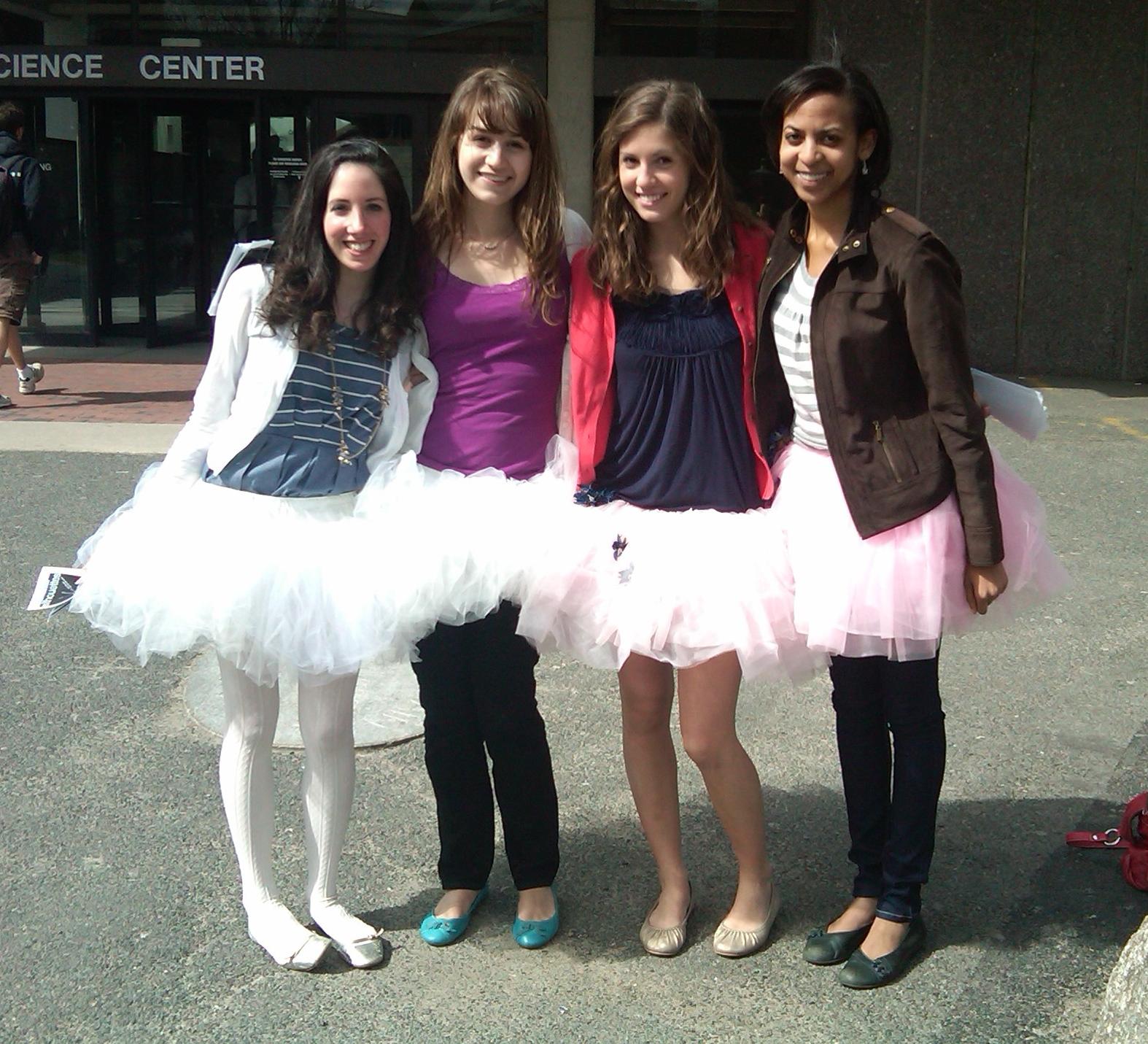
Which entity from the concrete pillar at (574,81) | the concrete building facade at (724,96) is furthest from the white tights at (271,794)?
the concrete pillar at (574,81)

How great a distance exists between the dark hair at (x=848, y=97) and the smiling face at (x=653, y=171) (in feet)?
0.74

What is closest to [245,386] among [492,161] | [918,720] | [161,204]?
[492,161]

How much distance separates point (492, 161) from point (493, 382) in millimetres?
491

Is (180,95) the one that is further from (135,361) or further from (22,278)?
(22,278)

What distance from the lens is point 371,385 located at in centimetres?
310

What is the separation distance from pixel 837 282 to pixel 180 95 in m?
11.9

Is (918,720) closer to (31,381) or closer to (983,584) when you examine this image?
(983,584)

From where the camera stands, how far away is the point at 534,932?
331 centimetres

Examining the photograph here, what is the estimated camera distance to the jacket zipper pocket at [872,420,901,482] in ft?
9.68

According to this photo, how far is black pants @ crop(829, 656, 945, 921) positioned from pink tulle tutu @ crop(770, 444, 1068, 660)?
0.53 ft

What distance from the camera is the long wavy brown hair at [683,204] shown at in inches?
118

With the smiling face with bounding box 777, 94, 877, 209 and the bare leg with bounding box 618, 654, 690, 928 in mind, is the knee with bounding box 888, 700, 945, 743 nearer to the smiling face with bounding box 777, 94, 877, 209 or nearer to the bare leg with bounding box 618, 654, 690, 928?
the bare leg with bounding box 618, 654, 690, 928

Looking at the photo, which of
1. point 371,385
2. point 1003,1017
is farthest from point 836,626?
point 371,385

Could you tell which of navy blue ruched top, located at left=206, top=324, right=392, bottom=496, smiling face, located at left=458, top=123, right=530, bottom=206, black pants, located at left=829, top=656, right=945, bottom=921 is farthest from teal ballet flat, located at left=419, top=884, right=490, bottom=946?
smiling face, located at left=458, top=123, right=530, bottom=206
